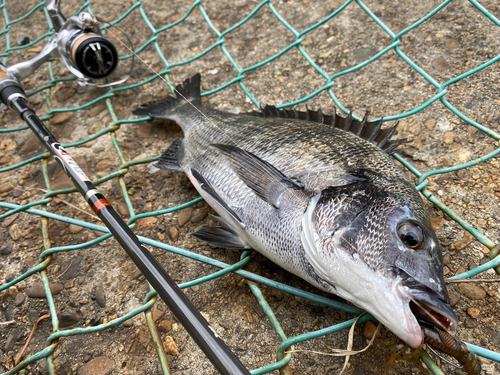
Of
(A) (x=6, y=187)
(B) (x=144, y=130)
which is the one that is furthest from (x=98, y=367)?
(B) (x=144, y=130)

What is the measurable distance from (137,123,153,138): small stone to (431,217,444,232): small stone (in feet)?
5.56

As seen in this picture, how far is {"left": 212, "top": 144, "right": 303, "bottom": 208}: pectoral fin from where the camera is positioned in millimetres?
1485

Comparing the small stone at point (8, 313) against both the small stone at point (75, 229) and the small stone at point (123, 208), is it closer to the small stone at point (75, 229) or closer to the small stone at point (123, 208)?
the small stone at point (75, 229)

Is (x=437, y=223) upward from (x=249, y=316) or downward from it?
downward

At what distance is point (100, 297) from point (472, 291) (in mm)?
1523

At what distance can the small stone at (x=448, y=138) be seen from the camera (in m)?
2.04

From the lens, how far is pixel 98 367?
1.50 m

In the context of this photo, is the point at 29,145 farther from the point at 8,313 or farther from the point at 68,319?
the point at 68,319

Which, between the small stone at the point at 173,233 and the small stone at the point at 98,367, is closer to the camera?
the small stone at the point at 98,367

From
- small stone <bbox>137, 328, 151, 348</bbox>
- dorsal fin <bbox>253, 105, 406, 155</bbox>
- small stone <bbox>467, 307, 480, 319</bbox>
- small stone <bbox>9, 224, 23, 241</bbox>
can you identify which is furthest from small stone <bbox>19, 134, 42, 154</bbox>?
small stone <bbox>467, 307, 480, 319</bbox>

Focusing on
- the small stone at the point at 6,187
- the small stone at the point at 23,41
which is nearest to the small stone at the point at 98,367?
the small stone at the point at 6,187

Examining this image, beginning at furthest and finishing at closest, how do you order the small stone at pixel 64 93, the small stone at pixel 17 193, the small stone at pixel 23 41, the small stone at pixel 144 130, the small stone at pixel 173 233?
the small stone at pixel 23 41 < the small stone at pixel 64 93 < the small stone at pixel 144 130 < the small stone at pixel 17 193 < the small stone at pixel 173 233

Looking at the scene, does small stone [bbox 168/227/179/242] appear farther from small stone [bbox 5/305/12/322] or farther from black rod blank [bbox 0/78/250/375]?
small stone [bbox 5/305/12/322]

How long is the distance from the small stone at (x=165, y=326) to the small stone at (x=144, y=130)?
1267mm
